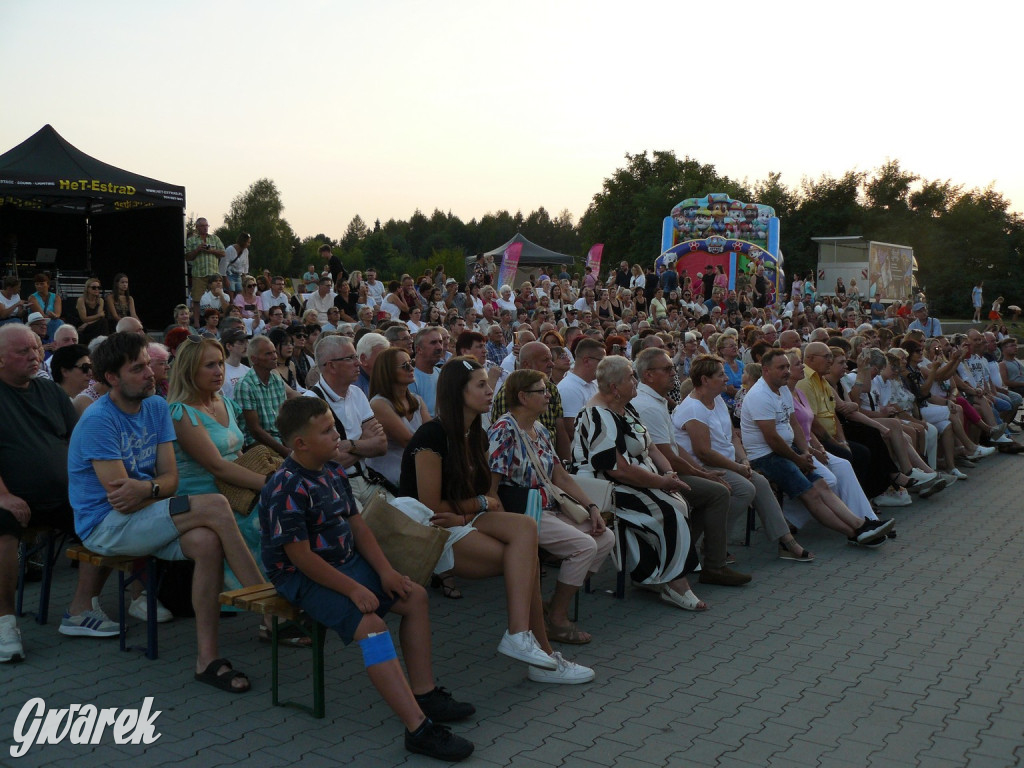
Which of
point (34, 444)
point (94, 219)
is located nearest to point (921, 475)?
point (34, 444)

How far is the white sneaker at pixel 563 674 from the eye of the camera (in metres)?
4.28

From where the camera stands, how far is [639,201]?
61.9 metres

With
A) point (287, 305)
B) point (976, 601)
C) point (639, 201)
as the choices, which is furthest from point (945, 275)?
point (976, 601)

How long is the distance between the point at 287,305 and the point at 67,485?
932 cm

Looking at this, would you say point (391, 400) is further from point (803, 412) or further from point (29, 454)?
point (803, 412)

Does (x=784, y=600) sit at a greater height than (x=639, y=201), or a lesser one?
lesser

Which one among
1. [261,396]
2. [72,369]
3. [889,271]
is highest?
[889,271]

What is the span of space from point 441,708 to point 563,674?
2.50 feet

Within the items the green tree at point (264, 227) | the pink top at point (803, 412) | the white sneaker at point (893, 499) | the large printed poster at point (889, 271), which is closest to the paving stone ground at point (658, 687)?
the pink top at point (803, 412)

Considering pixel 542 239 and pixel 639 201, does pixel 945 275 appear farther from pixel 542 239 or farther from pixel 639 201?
pixel 542 239

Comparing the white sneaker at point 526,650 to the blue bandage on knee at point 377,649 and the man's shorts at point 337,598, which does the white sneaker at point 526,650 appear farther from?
the blue bandage on knee at point 377,649

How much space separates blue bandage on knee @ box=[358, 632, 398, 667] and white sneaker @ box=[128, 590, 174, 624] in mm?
2098

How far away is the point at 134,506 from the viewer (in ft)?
14.0

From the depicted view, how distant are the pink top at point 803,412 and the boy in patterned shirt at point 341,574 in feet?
15.2
